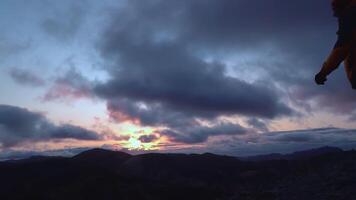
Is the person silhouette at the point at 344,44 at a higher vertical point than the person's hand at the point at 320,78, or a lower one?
higher

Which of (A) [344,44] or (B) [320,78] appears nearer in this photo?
(A) [344,44]

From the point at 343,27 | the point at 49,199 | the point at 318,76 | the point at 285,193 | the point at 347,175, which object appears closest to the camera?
the point at 343,27

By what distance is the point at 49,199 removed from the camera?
194 metres

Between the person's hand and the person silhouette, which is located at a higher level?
the person silhouette

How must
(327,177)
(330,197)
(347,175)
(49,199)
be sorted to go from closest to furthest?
(330,197) < (327,177) < (347,175) < (49,199)

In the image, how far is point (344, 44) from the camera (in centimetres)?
569

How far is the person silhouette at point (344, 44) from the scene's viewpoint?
5516 mm

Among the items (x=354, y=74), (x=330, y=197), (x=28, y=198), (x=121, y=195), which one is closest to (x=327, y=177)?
(x=330, y=197)

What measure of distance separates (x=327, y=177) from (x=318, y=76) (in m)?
19.2

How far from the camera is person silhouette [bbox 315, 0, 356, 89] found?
5516mm

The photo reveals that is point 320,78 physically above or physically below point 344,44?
below

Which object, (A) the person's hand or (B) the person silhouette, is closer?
(B) the person silhouette

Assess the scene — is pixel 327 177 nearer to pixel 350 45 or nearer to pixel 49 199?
pixel 350 45

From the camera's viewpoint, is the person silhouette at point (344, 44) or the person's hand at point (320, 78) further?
the person's hand at point (320, 78)
